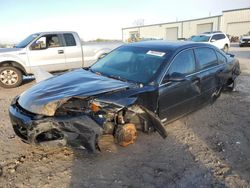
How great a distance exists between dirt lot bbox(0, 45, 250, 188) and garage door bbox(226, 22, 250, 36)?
41660 mm

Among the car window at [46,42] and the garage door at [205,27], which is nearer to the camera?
the car window at [46,42]

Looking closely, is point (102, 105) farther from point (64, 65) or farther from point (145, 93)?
point (64, 65)

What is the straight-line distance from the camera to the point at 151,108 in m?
3.80

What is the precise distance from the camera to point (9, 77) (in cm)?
800

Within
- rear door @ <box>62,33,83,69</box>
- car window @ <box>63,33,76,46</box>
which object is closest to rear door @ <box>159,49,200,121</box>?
rear door @ <box>62,33,83,69</box>

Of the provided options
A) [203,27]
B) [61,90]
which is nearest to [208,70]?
[61,90]

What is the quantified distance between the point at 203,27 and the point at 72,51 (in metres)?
42.3

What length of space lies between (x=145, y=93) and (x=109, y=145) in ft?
3.17

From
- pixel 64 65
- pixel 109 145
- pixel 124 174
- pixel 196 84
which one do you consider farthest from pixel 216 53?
pixel 64 65

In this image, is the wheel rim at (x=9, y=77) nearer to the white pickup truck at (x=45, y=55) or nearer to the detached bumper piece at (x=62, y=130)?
the white pickup truck at (x=45, y=55)

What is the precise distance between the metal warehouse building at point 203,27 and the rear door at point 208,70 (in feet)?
108

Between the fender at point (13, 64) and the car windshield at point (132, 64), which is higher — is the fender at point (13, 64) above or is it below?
below

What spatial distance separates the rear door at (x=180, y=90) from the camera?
3.98 meters

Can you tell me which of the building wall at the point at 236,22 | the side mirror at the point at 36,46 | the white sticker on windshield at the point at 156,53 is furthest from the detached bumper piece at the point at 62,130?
the building wall at the point at 236,22
